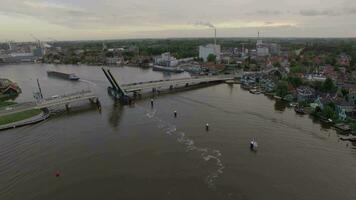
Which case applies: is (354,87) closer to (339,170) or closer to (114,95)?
(339,170)

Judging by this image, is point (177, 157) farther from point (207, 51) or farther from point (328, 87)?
point (207, 51)

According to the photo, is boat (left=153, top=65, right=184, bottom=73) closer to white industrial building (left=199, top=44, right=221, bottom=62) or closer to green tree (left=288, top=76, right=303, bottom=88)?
white industrial building (left=199, top=44, right=221, bottom=62)

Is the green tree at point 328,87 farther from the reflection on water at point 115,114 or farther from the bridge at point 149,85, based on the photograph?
the reflection on water at point 115,114

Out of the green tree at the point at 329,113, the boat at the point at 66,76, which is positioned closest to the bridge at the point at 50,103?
the boat at the point at 66,76

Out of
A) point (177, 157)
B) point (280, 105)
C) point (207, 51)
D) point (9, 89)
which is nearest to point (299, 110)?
point (280, 105)

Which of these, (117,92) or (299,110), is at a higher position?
(117,92)
